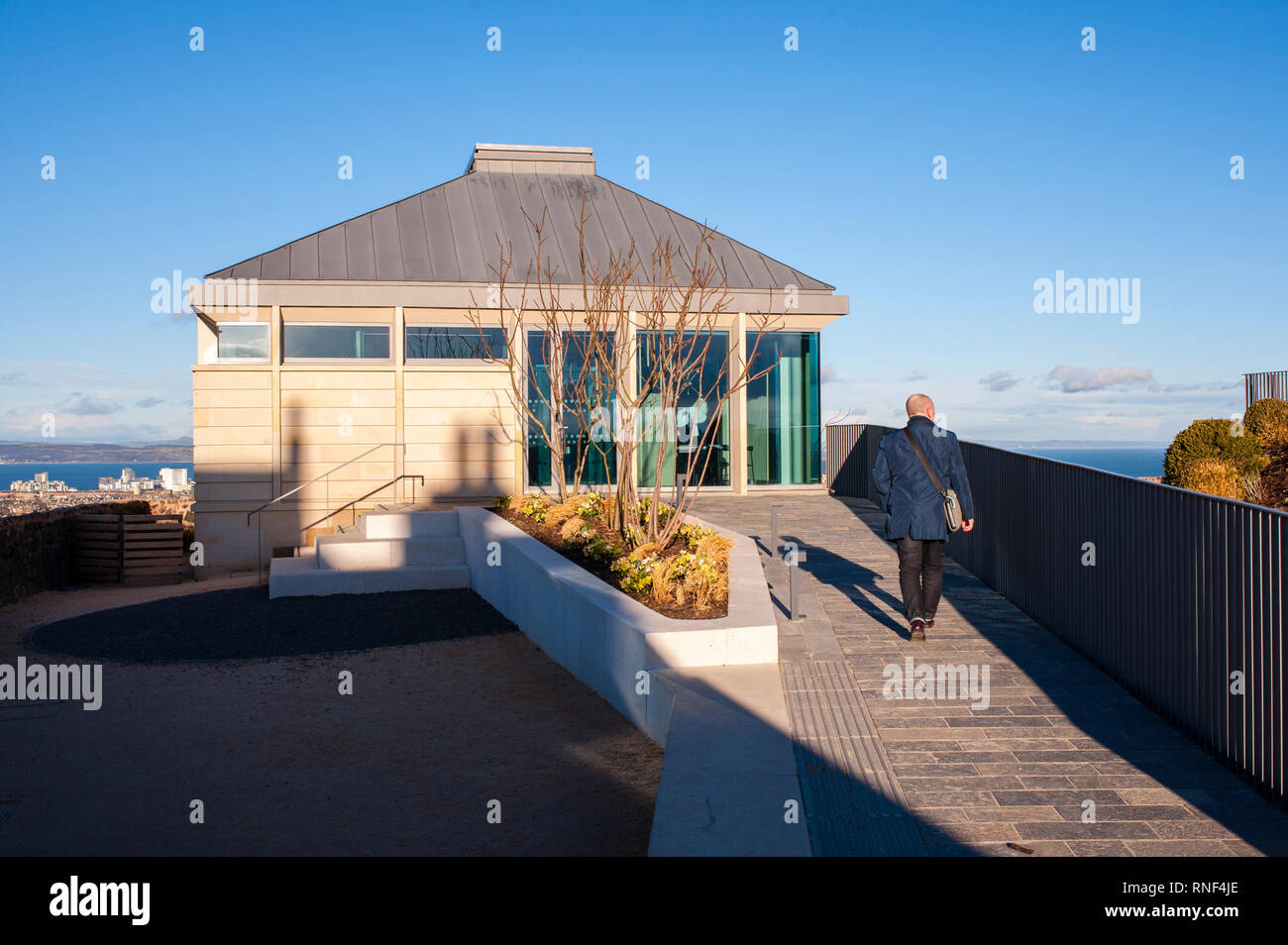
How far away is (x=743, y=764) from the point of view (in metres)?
4.93

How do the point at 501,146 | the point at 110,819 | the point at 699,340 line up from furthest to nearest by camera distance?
1. the point at 501,146
2. the point at 699,340
3. the point at 110,819

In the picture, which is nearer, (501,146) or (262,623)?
(262,623)

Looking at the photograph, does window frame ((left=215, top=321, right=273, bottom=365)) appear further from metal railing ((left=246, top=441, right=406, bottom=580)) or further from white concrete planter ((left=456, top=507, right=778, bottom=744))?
white concrete planter ((left=456, top=507, right=778, bottom=744))

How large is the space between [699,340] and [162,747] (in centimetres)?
1308

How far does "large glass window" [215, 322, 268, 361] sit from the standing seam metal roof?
0.85m

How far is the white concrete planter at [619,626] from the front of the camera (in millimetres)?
6754

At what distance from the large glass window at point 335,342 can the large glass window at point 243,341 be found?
0.35 meters

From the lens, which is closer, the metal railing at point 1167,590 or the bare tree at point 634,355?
the metal railing at point 1167,590

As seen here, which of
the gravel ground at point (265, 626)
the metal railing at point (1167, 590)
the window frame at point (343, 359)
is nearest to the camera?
the metal railing at point (1167, 590)

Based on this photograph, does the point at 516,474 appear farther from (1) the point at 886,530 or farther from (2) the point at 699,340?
(1) the point at 886,530

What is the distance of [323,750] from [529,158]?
16616mm

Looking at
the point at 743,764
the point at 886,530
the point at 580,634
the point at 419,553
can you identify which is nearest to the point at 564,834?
the point at 743,764
